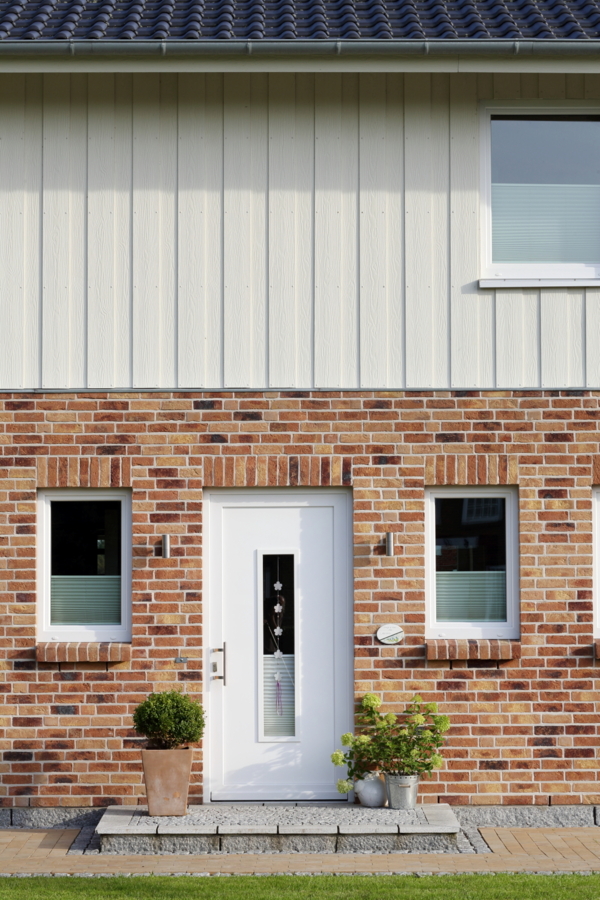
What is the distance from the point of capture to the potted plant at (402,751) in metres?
7.46

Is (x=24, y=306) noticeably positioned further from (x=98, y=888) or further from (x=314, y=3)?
(x=98, y=888)

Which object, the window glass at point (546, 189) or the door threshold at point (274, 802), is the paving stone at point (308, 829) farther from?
the window glass at point (546, 189)

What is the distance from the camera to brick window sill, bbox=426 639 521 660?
7781 mm

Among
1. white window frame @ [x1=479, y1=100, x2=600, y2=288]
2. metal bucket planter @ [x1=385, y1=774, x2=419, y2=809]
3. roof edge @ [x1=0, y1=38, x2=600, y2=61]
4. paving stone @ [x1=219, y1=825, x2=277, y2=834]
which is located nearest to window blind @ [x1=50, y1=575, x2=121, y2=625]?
paving stone @ [x1=219, y1=825, x2=277, y2=834]

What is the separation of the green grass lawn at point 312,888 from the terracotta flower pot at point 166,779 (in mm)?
823

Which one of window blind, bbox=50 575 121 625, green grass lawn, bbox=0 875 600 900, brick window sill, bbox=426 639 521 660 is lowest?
green grass lawn, bbox=0 875 600 900

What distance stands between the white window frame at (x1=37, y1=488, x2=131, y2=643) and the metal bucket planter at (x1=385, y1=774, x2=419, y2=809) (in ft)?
7.39

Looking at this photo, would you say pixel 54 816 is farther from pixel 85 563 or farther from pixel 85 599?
pixel 85 563

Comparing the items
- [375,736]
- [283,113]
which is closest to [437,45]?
[283,113]

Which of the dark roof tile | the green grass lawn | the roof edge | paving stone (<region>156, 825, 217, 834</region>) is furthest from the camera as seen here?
the dark roof tile

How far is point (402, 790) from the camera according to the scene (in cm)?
748

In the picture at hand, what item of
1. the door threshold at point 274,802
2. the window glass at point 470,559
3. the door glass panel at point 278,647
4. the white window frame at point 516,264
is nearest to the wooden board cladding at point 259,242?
the white window frame at point 516,264

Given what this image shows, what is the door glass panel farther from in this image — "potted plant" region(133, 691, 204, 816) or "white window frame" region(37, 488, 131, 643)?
"white window frame" region(37, 488, 131, 643)

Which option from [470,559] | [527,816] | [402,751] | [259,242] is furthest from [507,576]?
[259,242]
